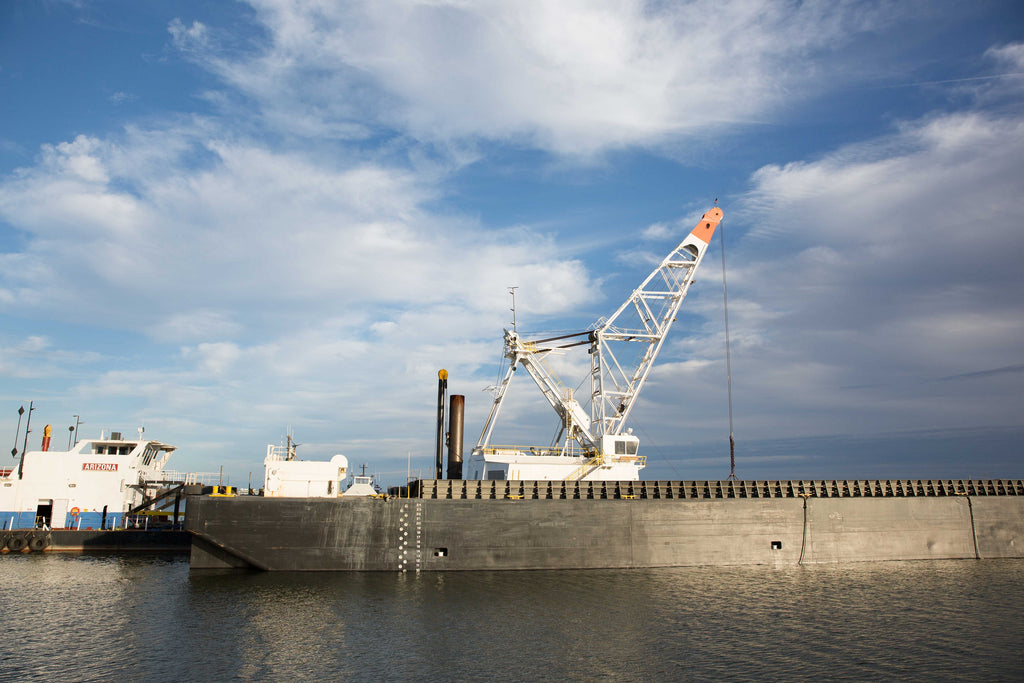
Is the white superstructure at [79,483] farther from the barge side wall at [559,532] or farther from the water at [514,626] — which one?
the barge side wall at [559,532]

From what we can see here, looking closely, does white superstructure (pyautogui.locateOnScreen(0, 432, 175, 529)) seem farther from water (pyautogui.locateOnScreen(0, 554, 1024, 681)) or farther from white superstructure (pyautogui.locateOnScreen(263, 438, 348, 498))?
white superstructure (pyautogui.locateOnScreen(263, 438, 348, 498))

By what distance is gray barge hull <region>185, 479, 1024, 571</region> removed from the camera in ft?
92.3

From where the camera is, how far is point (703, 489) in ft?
108

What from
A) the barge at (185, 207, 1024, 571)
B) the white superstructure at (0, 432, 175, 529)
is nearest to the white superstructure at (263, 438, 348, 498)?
the barge at (185, 207, 1024, 571)

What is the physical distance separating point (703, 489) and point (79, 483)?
130ft

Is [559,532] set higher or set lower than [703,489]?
lower

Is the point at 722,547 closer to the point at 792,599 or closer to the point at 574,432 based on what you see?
the point at 792,599

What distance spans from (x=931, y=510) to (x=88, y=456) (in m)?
52.1

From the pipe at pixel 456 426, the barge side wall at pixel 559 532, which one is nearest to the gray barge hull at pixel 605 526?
the barge side wall at pixel 559 532

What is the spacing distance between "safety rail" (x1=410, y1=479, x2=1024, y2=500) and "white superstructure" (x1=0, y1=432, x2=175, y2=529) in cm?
2380

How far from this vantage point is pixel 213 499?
2764 centimetres

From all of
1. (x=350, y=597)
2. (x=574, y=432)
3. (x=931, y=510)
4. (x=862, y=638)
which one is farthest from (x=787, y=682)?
(x=931, y=510)

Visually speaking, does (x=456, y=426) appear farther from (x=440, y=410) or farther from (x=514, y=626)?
(x=514, y=626)

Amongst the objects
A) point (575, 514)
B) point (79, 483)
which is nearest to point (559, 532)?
point (575, 514)
